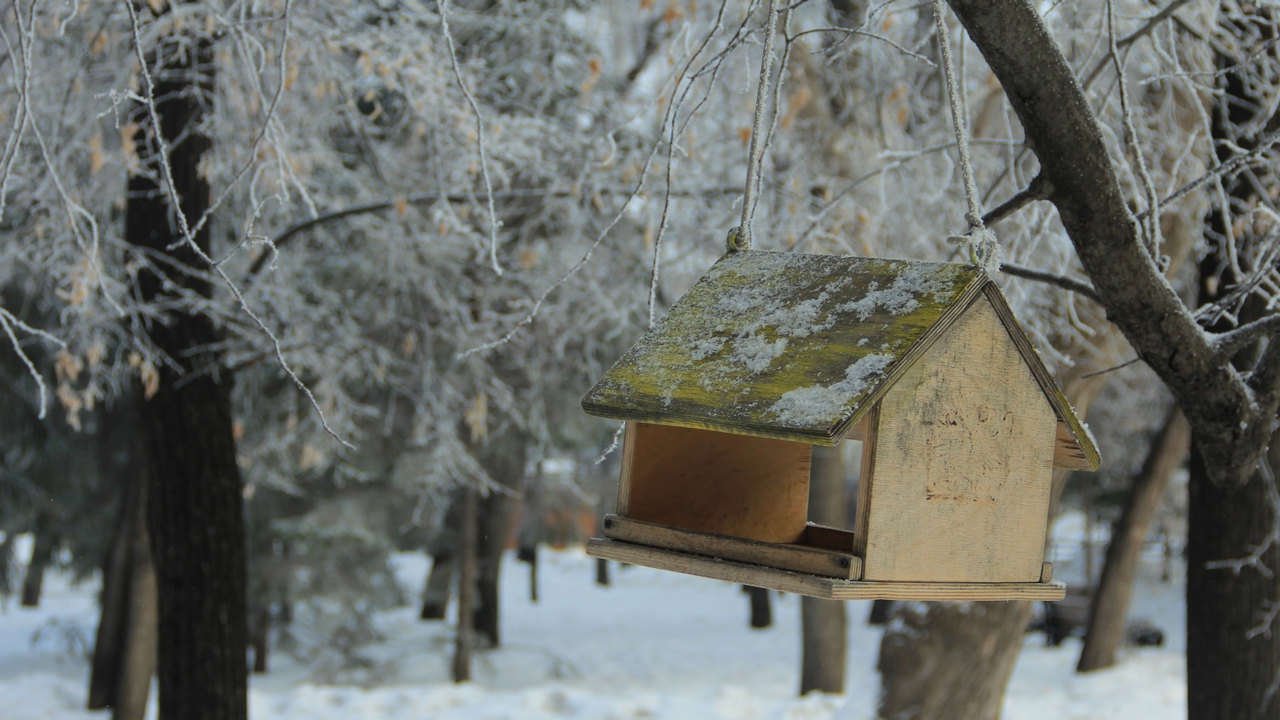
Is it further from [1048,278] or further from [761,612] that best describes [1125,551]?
[1048,278]

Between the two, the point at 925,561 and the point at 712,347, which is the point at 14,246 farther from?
the point at 925,561

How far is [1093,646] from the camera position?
1252 centimetres

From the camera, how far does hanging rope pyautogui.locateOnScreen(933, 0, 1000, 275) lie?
2.01 metres

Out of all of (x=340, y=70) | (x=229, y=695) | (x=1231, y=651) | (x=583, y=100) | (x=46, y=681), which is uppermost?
(x=583, y=100)

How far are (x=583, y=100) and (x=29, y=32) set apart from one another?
4.98 metres

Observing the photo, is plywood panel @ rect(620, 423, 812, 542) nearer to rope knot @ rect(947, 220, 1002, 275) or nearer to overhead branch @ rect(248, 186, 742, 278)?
rope knot @ rect(947, 220, 1002, 275)

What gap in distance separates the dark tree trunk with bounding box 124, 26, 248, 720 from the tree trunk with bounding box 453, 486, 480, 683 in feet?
24.1

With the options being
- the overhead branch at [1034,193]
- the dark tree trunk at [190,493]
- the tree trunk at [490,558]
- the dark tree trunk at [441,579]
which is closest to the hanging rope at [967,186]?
the overhead branch at [1034,193]

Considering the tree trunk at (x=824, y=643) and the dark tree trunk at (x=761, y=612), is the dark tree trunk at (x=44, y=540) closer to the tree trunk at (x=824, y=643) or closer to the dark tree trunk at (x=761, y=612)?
the tree trunk at (x=824, y=643)

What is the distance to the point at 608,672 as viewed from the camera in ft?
47.8

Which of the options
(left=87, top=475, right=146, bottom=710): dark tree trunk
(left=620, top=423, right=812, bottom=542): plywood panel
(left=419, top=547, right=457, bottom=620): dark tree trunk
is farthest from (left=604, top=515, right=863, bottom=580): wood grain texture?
(left=419, top=547, right=457, bottom=620): dark tree trunk


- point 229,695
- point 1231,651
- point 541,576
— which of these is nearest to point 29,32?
point 229,695

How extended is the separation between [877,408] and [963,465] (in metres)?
0.27

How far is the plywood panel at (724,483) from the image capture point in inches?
108
